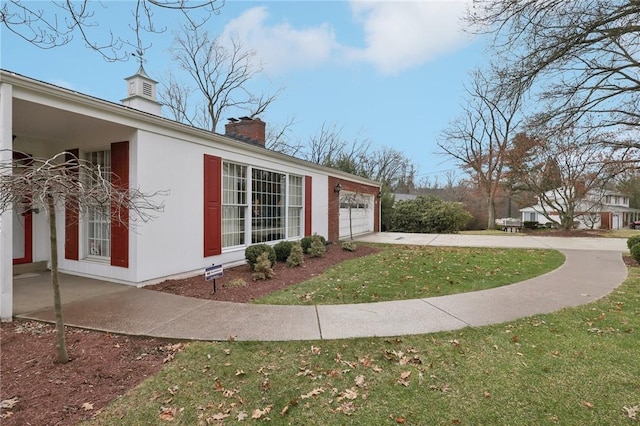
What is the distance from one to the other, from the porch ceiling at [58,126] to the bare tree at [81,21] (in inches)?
83.2

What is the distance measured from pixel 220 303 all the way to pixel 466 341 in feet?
11.9

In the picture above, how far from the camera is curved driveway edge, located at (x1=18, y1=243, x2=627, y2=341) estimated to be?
4.21 m

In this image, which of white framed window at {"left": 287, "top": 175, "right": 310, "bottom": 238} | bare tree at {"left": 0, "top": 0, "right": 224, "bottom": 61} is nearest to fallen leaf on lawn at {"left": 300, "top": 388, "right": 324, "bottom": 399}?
bare tree at {"left": 0, "top": 0, "right": 224, "bottom": 61}

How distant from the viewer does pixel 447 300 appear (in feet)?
18.3

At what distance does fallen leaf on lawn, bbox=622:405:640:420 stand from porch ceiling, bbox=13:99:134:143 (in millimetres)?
7644

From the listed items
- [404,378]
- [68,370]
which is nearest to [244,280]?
[68,370]

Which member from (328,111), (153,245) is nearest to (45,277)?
(153,245)

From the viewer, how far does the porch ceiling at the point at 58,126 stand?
5291 mm

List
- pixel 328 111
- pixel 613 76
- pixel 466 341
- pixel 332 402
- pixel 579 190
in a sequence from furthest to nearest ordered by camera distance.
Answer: pixel 328 111 < pixel 579 190 < pixel 613 76 < pixel 466 341 < pixel 332 402

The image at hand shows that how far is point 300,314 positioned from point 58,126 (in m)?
5.87

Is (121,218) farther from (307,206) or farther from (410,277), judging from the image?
(307,206)

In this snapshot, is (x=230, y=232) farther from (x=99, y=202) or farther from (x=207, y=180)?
(x=99, y=202)

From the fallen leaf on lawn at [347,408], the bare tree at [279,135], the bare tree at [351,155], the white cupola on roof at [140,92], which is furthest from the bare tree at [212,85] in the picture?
the fallen leaf on lawn at [347,408]

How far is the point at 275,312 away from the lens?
16.3 feet
